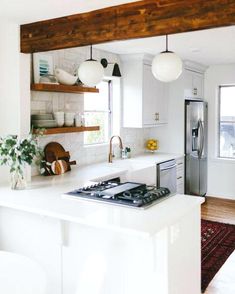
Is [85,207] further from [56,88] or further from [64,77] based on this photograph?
[64,77]


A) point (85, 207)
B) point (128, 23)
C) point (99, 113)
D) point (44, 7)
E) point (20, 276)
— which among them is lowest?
point (20, 276)

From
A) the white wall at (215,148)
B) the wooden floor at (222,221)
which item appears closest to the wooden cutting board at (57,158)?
the wooden floor at (222,221)

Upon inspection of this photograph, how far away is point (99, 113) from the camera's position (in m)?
4.96

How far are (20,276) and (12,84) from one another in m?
1.90

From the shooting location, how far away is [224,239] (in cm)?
437

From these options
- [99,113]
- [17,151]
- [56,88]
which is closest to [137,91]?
[99,113]

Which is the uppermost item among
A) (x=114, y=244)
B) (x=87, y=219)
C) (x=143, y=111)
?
(x=143, y=111)

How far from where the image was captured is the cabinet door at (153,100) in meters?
5.10

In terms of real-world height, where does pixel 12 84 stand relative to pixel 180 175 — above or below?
above

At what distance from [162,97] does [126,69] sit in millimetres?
812

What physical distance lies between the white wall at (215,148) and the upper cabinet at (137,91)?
5.09 ft

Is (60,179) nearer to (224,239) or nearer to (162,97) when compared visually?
(224,239)

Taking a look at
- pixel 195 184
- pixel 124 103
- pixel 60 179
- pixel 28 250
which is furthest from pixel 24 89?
pixel 195 184

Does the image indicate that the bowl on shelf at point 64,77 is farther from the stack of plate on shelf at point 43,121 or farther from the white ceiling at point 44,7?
the white ceiling at point 44,7
